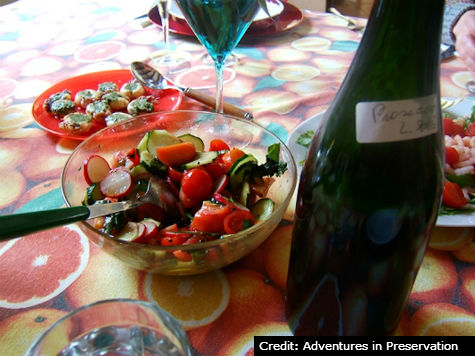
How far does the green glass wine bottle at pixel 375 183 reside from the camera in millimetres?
317

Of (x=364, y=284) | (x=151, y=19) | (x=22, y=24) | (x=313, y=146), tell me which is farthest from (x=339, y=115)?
(x=22, y=24)

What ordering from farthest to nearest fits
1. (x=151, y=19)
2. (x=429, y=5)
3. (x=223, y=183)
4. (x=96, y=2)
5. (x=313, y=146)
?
(x=96, y=2)
(x=151, y=19)
(x=223, y=183)
(x=313, y=146)
(x=429, y=5)

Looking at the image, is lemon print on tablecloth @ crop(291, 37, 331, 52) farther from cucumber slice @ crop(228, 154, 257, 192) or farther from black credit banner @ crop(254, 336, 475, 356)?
black credit banner @ crop(254, 336, 475, 356)

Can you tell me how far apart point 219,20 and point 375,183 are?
1.49 ft

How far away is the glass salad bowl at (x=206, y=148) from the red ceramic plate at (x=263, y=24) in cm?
58

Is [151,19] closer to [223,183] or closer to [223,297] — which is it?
[223,183]

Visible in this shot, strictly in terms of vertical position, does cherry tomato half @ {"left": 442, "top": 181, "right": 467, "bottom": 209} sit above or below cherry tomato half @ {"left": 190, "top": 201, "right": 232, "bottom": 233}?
below

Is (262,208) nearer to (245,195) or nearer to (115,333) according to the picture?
(245,195)

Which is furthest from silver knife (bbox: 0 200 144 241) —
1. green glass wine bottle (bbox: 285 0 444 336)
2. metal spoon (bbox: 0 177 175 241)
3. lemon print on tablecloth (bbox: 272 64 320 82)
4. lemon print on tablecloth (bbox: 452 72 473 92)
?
lemon print on tablecloth (bbox: 452 72 473 92)

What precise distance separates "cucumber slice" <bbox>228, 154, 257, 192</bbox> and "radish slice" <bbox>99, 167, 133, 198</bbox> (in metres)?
0.13

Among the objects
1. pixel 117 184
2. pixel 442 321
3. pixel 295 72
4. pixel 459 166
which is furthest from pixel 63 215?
pixel 295 72

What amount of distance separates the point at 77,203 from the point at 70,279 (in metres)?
0.10

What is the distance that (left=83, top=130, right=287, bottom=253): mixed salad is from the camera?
1.53 ft

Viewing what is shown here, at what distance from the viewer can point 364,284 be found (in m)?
0.37
